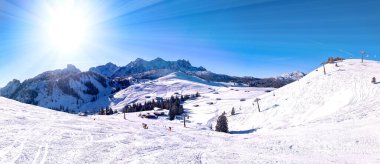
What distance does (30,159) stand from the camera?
48.4 feet

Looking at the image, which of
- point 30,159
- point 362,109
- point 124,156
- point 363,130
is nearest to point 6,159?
point 30,159

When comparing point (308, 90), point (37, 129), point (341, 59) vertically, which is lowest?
point (37, 129)

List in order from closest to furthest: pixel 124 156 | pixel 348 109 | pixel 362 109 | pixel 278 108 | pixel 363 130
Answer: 1. pixel 124 156
2. pixel 363 130
3. pixel 362 109
4. pixel 348 109
5. pixel 278 108

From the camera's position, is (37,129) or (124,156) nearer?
(124,156)

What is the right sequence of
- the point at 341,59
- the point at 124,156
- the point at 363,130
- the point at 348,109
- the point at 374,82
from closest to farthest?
the point at 124,156
the point at 363,130
the point at 348,109
the point at 374,82
the point at 341,59

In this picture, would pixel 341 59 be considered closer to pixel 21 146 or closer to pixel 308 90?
pixel 308 90

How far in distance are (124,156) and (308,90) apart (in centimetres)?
5857

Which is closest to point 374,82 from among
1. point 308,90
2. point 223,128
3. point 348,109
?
point 308,90

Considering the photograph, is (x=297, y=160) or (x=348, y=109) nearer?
(x=297, y=160)

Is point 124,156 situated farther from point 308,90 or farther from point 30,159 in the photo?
point 308,90

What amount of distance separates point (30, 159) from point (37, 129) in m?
11.0

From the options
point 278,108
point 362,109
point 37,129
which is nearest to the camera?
point 37,129

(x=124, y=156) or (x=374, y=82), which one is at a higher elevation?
(x=374, y=82)

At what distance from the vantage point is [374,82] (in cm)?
5466
